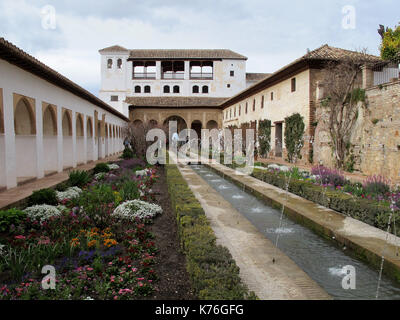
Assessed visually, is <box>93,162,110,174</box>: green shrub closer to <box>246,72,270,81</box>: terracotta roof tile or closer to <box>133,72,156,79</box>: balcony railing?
<box>133,72,156,79</box>: balcony railing

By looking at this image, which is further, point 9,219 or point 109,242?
point 9,219

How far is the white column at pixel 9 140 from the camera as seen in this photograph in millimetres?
7918

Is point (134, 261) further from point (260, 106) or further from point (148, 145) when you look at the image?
point (260, 106)

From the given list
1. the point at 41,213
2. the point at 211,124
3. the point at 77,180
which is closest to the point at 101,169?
the point at 77,180

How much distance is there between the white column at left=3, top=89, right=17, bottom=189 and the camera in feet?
26.0

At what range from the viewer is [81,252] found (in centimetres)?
402

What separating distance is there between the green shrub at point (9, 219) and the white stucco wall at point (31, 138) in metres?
3.16

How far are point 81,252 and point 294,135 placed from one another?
46.9 ft

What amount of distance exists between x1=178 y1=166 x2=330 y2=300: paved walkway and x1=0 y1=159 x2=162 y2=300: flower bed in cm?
109

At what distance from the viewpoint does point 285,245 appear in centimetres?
511

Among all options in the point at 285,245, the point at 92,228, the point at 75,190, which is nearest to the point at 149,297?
the point at 92,228

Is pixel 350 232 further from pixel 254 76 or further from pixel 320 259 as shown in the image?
pixel 254 76

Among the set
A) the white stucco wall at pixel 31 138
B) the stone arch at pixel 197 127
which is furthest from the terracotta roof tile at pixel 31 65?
the stone arch at pixel 197 127

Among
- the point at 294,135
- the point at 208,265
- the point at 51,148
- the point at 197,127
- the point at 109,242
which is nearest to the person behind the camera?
the point at 208,265
